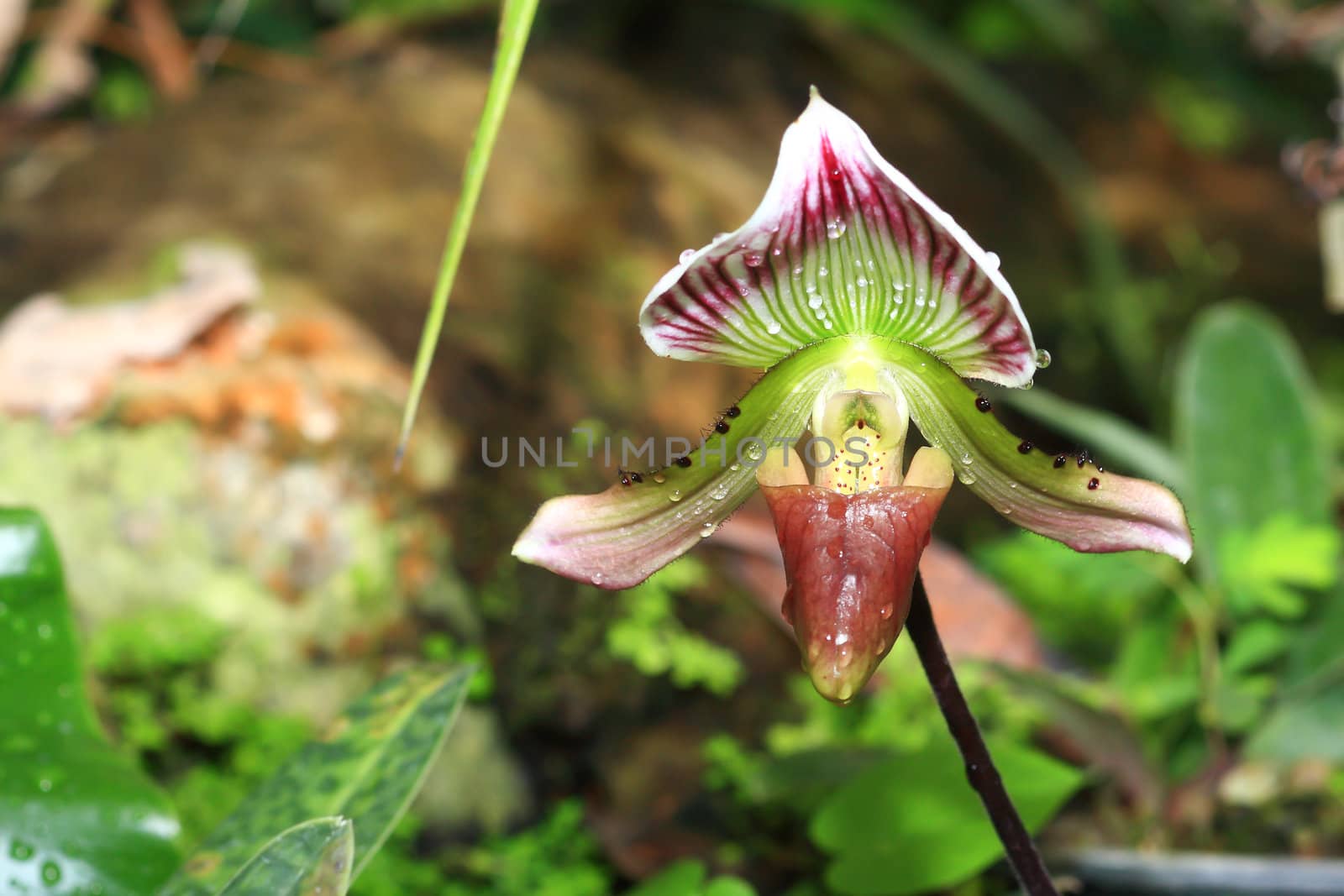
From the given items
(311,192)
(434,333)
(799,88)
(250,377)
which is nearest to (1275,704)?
(434,333)

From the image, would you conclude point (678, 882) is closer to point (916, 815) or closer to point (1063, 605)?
point (916, 815)

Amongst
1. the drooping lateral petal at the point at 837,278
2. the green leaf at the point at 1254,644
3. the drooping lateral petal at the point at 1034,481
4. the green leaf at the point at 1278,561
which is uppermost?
the drooping lateral petal at the point at 837,278

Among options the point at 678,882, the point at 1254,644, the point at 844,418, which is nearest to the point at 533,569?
the point at 678,882

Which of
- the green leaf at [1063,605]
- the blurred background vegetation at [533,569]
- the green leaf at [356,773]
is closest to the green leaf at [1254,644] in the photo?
the blurred background vegetation at [533,569]

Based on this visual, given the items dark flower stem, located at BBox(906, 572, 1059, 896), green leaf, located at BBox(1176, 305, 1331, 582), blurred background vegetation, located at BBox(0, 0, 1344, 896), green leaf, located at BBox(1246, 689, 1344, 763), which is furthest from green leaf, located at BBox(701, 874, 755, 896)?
green leaf, located at BBox(1176, 305, 1331, 582)

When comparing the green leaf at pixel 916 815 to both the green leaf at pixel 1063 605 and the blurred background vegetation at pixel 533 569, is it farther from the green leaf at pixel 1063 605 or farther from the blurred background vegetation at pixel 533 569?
the green leaf at pixel 1063 605

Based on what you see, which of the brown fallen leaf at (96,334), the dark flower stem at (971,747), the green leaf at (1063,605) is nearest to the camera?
the dark flower stem at (971,747)

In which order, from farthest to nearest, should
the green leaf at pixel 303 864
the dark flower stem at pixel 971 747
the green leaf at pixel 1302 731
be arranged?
the green leaf at pixel 1302 731, the dark flower stem at pixel 971 747, the green leaf at pixel 303 864

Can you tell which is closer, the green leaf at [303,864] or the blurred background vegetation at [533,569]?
the green leaf at [303,864]
